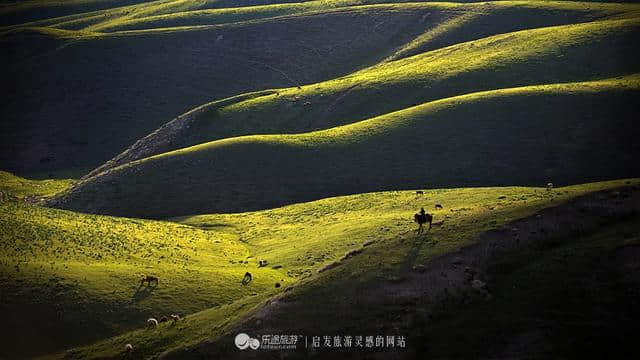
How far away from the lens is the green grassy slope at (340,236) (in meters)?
47.6

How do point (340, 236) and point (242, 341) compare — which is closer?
point (242, 341)

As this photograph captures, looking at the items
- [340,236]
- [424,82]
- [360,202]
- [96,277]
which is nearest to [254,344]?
[96,277]

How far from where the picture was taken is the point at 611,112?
10600cm

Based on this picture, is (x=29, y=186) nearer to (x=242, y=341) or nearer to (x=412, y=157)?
(x=412, y=157)

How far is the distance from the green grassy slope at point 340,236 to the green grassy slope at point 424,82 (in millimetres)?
45742

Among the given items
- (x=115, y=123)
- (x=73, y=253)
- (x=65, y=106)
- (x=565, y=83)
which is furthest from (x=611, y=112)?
(x=65, y=106)

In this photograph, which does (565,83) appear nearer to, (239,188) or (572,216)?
(239,188)

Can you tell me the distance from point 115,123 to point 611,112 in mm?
127675

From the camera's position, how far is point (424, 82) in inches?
5541

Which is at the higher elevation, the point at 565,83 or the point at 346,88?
the point at 346,88

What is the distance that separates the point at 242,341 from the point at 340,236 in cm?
3296

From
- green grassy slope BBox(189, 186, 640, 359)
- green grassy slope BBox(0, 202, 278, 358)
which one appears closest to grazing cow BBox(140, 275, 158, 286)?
green grassy slope BBox(0, 202, 278, 358)

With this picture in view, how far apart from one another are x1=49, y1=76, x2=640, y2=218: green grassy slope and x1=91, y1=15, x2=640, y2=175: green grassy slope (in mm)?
13249

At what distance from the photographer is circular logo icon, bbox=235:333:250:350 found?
140 ft
